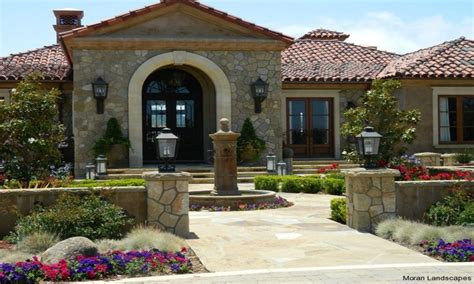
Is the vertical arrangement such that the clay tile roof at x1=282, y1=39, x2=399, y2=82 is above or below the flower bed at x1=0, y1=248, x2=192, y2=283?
above

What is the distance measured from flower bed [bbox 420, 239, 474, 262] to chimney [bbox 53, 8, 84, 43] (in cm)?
2461

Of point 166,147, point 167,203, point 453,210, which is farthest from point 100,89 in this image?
point 453,210

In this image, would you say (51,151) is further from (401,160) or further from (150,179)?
(401,160)

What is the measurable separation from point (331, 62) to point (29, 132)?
16297 millimetres

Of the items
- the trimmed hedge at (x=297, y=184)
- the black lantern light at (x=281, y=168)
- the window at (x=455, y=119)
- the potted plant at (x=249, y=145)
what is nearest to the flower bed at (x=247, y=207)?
the trimmed hedge at (x=297, y=184)

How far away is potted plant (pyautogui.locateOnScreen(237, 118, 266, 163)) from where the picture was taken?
20.9m

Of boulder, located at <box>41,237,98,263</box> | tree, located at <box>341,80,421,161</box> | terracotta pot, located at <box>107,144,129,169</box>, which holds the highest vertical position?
tree, located at <box>341,80,421,161</box>

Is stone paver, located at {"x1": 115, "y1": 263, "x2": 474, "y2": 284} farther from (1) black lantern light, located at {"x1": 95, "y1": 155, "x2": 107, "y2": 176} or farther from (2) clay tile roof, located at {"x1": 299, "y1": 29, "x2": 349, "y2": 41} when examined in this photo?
(2) clay tile roof, located at {"x1": 299, "y1": 29, "x2": 349, "y2": 41}

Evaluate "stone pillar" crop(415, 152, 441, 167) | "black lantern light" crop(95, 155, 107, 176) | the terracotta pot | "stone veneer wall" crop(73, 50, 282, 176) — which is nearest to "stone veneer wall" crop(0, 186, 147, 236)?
"black lantern light" crop(95, 155, 107, 176)

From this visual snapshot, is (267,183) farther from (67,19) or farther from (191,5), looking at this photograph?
(67,19)

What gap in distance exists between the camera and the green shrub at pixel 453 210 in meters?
9.91

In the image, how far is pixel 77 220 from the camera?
9.10 metres

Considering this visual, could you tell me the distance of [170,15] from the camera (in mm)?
20938

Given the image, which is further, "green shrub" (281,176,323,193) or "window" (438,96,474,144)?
"window" (438,96,474,144)
